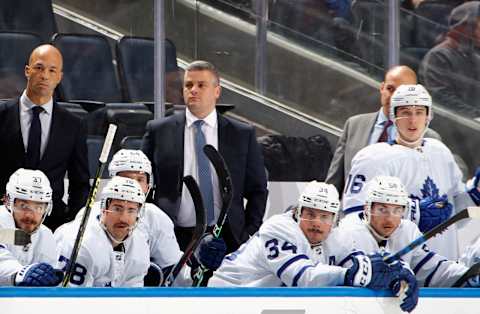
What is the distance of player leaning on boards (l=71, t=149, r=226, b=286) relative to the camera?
6.46 m

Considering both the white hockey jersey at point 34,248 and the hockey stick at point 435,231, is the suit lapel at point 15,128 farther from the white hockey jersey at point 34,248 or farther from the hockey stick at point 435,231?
the hockey stick at point 435,231

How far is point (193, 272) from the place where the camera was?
6508 millimetres

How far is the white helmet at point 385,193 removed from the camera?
622cm

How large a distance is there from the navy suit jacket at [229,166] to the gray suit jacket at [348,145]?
33cm

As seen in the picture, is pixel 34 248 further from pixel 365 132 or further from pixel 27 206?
pixel 365 132

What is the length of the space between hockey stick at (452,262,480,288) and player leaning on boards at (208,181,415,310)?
430 mm

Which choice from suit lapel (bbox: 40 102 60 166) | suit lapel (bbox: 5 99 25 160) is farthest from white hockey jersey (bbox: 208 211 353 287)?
suit lapel (bbox: 5 99 25 160)

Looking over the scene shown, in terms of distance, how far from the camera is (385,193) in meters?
6.21

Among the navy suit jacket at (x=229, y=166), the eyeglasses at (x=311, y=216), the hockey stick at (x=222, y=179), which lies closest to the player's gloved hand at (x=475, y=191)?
the eyeglasses at (x=311, y=216)

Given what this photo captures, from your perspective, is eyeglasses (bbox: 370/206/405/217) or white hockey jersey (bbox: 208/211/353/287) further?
eyeglasses (bbox: 370/206/405/217)

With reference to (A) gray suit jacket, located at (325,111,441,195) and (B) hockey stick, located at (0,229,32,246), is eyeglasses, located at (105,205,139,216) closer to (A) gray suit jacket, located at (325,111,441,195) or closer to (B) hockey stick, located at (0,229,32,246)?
(B) hockey stick, located at (0,229,32,246)

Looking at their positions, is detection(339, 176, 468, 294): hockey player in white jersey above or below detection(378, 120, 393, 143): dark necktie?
below

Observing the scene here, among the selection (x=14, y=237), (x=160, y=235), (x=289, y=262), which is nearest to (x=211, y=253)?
(x=160, y=235)

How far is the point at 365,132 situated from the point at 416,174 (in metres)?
0.55
